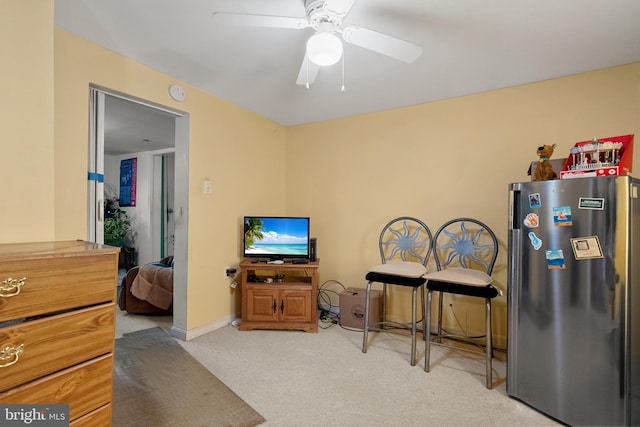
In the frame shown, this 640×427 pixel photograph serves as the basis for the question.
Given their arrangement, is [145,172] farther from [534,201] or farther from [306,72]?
[534,201]

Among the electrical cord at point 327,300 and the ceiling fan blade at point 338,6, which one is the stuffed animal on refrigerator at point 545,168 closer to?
the ceiling fan blade at point 338,6

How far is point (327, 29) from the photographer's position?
1433mm

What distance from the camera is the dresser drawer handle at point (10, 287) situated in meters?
0.90

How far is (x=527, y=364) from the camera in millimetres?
1728

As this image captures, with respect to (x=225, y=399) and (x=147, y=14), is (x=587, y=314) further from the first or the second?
(x=147, y=14)

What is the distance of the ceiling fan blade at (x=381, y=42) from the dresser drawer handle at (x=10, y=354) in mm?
1802

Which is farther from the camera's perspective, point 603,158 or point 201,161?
point 201,161

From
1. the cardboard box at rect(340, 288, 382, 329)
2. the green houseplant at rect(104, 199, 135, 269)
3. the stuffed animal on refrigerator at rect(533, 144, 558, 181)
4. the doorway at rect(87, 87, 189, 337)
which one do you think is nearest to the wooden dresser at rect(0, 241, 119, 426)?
the doorway at rect(87, 87, 189, 337)

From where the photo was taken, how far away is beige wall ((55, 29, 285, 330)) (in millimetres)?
1838

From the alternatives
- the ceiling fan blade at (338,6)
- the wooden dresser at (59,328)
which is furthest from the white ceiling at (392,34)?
the wooden dresser at (59,328)

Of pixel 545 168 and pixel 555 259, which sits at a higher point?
pixel 545 168

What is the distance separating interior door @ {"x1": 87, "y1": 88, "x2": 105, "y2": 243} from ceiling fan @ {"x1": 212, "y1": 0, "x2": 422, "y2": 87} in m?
1.29

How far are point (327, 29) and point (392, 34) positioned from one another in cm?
61

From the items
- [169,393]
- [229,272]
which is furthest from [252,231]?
[169,393]
